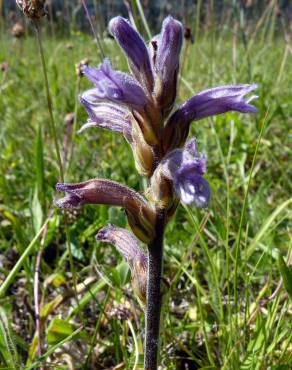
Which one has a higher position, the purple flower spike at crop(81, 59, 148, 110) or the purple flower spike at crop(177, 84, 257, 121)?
the purple flower spike at crop(81, 59, 148, 110)

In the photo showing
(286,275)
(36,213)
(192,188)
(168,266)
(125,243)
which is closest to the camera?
(192,188)

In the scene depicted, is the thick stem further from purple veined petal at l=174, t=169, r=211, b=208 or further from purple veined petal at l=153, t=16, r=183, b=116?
purple veined petal at l=153, t=16, r=183, b=116

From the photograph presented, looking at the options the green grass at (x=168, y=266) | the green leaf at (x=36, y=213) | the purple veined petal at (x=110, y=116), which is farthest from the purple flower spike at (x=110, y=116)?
the green leaf at (x=36, y=213)

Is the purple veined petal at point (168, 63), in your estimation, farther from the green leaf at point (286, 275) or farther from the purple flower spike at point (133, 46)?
the green leaf at point (286, 275)

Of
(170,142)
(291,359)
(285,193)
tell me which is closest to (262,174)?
(285,193)

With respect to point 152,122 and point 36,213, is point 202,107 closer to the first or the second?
point 152,122

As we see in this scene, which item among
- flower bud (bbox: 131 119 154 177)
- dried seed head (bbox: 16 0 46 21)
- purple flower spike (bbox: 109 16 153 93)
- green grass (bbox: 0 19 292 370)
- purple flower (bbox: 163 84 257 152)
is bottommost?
green grass (bbox: 0 19 292 370)

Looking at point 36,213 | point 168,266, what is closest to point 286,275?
point 168,266

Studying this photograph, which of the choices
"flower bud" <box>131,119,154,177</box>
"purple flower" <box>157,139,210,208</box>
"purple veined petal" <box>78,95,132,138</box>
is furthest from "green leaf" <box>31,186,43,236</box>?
"purple flower" <box>157,139,210,208</box>
